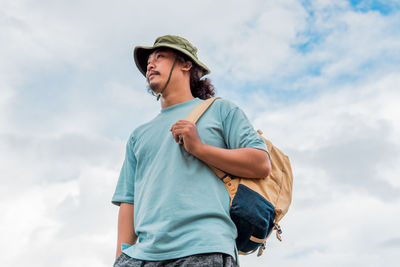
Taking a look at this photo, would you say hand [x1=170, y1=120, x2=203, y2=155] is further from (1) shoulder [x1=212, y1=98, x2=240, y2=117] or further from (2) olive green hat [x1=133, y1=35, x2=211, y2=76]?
(2) olive green hat [x1=133, y1=35, x2=211, y2=76]

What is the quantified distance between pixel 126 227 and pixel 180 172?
715 mm

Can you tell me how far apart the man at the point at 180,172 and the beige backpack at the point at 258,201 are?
0.06 metres

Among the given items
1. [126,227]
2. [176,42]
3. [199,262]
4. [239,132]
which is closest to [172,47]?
[176,42]

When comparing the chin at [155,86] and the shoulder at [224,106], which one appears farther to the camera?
the chin at [155,86]

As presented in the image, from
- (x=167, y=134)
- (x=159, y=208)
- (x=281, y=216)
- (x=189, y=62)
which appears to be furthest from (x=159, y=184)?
Answer: (x=189, y=62)

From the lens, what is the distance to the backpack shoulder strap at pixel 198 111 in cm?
355

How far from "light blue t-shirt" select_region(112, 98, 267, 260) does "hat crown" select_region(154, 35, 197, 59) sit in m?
0.51

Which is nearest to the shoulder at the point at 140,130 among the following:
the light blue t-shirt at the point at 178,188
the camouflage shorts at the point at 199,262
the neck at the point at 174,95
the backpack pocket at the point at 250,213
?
the light blue t-shirt at the point at 178,188

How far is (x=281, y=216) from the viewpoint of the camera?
3377mm

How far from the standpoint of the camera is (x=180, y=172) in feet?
10.9

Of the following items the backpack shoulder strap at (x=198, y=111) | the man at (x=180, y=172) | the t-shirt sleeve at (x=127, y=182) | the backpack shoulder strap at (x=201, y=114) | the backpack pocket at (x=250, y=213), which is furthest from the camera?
the t-shirt sleeve at (x=127, y=182)

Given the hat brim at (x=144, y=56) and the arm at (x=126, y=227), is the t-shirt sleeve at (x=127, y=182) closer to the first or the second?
the arm at (x=126, y=227)

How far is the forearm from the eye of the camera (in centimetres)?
325

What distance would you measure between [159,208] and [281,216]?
859 mm
